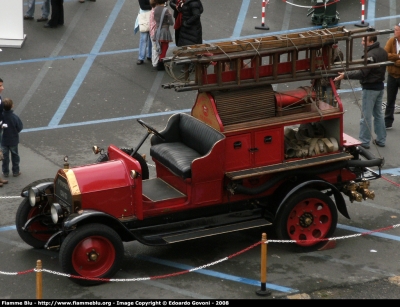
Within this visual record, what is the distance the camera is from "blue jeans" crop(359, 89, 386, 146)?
44.1 ft

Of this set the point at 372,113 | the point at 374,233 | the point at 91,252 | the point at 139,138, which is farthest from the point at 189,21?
the point at 91,252

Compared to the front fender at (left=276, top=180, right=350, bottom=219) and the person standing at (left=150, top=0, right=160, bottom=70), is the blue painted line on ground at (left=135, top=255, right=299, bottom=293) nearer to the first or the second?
the front fender at (left=276, top=180, right=350, bottom=219)

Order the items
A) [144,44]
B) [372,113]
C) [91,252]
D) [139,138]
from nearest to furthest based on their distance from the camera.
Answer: [91,252], [372,113], [139,138], [144,44]

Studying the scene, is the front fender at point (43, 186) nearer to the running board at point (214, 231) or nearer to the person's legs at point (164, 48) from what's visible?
the running board at point (214, 231)

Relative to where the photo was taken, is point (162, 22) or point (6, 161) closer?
point (6, 161)

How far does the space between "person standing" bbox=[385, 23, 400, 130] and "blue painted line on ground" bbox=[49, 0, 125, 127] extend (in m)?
5.94

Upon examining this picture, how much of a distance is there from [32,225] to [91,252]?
1280mm

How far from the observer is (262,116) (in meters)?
10.0

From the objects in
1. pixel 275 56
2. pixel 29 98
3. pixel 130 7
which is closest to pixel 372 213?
pixel 275 56

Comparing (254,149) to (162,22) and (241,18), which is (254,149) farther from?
(241,18)

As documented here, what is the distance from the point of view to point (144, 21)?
663 inches

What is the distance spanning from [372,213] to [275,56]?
2.94 meters

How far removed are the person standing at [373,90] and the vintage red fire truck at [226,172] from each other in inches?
105

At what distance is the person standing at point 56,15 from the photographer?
18.0 meters
